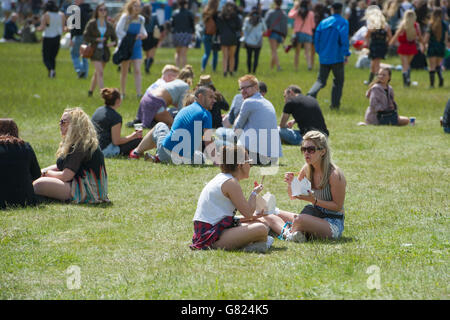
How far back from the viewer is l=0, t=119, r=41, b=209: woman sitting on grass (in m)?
7.71

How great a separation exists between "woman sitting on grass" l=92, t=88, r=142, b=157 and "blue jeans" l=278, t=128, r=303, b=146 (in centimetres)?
244

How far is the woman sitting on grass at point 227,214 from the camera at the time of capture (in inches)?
252

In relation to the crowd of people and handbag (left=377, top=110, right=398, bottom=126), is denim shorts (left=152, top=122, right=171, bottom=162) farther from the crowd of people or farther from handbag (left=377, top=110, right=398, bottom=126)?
handbag (left=377, top=110, right=398, bottom=126)

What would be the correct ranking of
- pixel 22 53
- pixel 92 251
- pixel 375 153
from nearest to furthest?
pixel 92 251
pixel 375 153
pixel 22 53

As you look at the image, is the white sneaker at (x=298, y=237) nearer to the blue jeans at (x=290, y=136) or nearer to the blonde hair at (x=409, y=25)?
the blue jeans at (x=290, y=136)

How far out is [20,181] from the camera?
25.8 feet

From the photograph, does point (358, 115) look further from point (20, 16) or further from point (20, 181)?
point (20, 16)

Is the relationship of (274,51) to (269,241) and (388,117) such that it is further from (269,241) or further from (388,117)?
(269,241)

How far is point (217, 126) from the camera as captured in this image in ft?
39.1

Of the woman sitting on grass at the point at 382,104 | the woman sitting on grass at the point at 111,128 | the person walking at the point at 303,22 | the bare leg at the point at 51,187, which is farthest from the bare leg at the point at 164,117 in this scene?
the person walking at the point at 303,22

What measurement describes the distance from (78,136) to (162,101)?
458cm

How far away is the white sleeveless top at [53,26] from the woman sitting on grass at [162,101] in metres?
8.26

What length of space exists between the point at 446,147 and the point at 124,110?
6.52 metres
